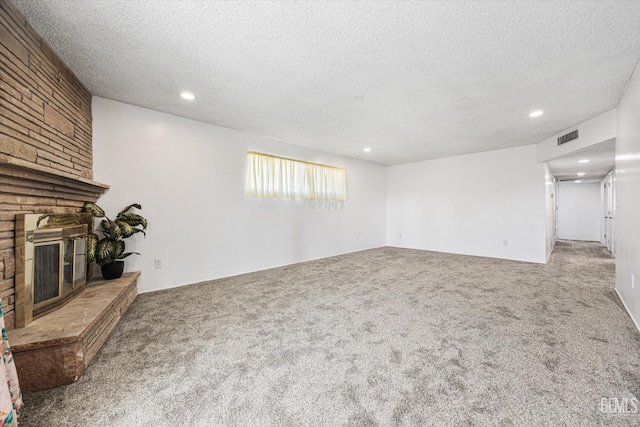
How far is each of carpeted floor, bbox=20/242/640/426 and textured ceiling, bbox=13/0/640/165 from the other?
2.40 meters

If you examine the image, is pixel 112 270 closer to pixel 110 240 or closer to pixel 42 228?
pixel 110 240

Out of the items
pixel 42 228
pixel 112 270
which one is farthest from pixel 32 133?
pixel 112 270

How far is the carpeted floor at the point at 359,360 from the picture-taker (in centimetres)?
136

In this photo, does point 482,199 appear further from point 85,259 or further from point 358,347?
point 85,259

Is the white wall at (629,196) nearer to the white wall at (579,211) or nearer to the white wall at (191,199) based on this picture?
the white wall at (191,199)

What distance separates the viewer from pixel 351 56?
2.19 m

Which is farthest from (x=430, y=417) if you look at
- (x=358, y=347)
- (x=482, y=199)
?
(x=482, y=199)

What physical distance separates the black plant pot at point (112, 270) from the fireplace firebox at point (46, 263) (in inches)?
13.6

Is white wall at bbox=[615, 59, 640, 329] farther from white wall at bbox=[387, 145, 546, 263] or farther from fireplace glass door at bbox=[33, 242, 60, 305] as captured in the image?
fireplace glass door at bbox=[33, 242, 60, 305]

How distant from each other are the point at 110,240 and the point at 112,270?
0.35 m

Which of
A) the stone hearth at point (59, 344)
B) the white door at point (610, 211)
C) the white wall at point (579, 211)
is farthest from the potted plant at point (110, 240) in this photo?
the white wall at point (579, 211)

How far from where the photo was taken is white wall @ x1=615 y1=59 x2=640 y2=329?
232cm

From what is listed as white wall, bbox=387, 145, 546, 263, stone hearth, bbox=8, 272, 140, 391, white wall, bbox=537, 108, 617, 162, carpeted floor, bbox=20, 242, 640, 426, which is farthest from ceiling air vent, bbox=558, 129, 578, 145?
stone hearth, bbox=8, 272, 140, 391

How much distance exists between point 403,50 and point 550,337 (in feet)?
8.84
